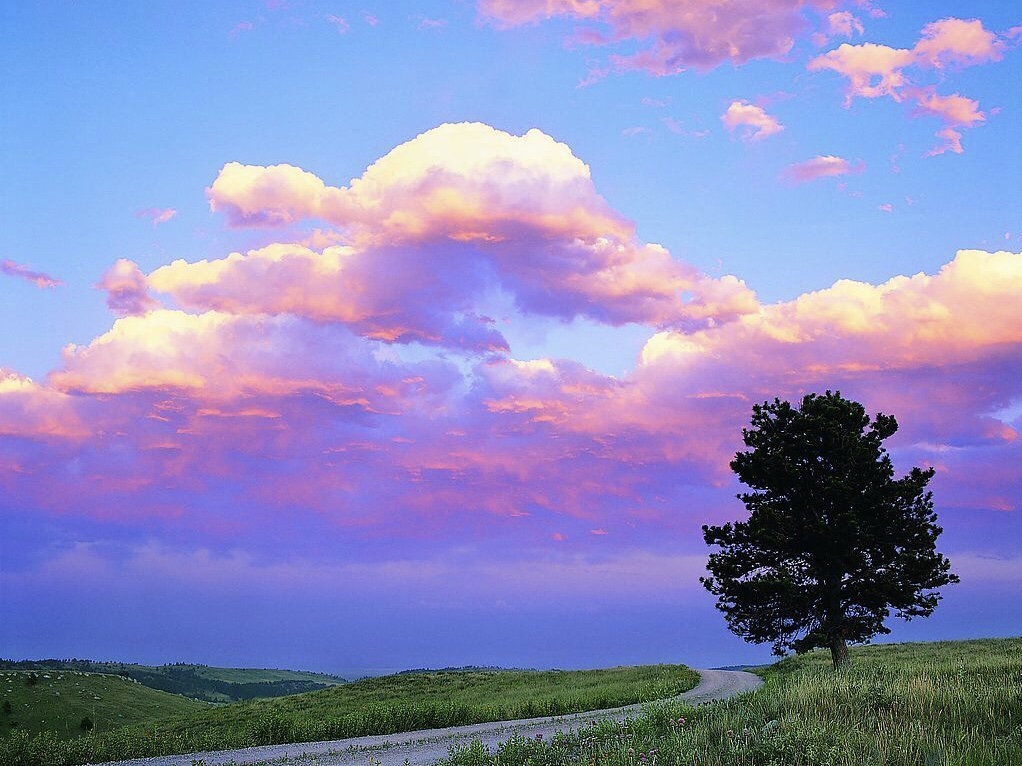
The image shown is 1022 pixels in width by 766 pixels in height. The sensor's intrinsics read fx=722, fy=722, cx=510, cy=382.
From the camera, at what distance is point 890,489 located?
1432 inches

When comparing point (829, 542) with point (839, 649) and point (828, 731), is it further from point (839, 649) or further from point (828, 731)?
point (828, 731)

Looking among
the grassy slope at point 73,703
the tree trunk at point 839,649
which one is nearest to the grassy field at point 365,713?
the grassy slope at point 73,703

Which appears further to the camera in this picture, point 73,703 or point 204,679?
point 204,679

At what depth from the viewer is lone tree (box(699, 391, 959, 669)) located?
35.9 m

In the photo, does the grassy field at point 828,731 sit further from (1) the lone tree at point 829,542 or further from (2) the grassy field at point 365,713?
(1) the lone tree at point 829,542

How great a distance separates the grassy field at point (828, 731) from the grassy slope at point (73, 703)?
43.4 metres

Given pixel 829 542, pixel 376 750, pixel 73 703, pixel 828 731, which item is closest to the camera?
pixel 828 731

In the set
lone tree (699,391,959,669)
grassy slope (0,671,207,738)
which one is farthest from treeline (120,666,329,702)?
lone tree (699,391,959,669)

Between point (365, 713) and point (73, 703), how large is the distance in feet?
128

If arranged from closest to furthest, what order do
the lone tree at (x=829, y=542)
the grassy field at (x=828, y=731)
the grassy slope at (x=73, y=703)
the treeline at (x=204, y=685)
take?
the grassy field at (x=828, y=731)
the lone tree at (x=829, y=542)
the grassy slope at (x=73, y=703)
the treeline at (x=204, y=685)

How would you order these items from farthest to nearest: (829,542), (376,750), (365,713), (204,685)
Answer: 1. (204,685)
2. (829,542)
3. (365,713)
4. (376,750)

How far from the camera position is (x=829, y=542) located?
36.2 metres

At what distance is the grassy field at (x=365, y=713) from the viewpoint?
63.4 ft

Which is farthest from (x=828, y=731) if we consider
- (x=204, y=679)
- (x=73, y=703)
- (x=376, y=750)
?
(x=204, y=679)
